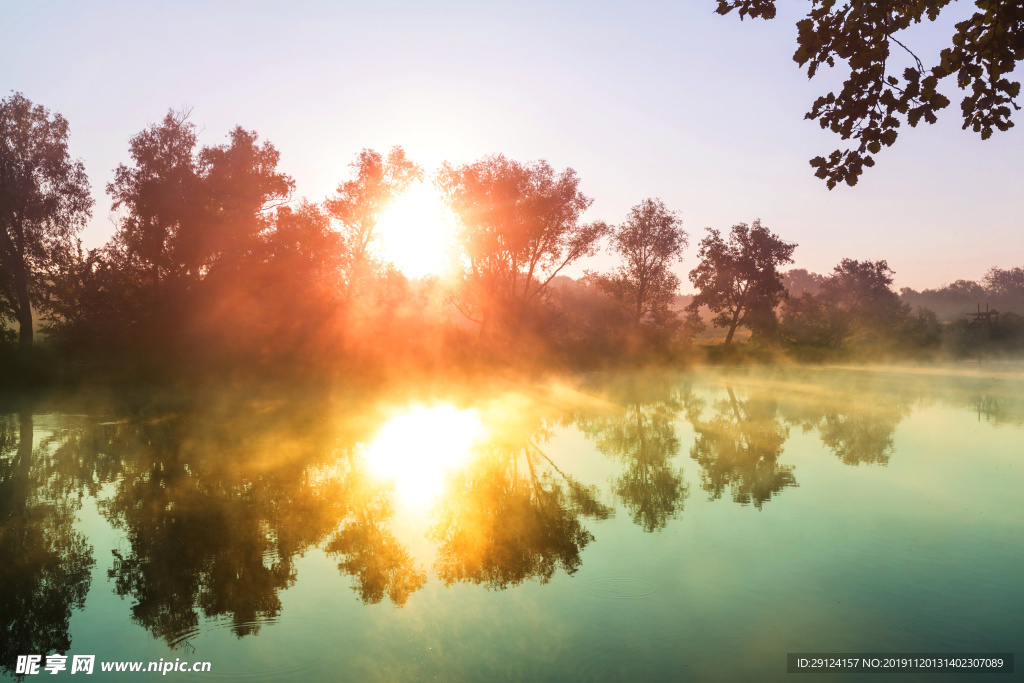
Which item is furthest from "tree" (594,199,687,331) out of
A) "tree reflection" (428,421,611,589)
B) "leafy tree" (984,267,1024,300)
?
"leafy tree" (984,267,1024,300)

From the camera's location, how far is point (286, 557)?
7488mm

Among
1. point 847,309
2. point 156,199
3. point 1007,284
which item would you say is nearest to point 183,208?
point 156,199

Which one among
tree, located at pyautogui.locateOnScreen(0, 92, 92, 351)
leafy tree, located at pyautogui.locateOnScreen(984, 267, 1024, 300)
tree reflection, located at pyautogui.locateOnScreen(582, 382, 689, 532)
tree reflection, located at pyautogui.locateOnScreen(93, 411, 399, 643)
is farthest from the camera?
leafy tree, located at pyautogui.locateOnScreen(984, 267, 1024, 300)

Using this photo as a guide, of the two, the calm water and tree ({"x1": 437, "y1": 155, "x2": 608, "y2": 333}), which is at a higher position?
tree ({"x1": 437, "y1": 155, "x2": 608, "y2": 333})

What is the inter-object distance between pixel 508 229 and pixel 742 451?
28.0 m

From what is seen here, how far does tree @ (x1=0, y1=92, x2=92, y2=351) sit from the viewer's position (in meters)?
28.6

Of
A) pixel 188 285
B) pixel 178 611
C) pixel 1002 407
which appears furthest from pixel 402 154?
pixel 178 611

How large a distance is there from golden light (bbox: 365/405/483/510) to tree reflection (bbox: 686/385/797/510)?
199 inches

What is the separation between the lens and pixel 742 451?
46.1 feet

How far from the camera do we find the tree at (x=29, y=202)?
28562 mm

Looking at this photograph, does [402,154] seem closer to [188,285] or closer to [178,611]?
[188,285]

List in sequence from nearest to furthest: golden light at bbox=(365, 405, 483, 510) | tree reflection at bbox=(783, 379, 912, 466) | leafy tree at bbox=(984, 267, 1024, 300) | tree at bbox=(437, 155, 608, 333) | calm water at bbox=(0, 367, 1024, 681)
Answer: calm water at bbox=(0, 367, 1024, 681) → golden light at bbox=(365, 405, 483, 510) → tree reflection at bbox=(783, 379, 912, 466) → tree at bbox=(437, 155, 608, 333) → leafy tree at bbox=(984, 267, 1024, 300)

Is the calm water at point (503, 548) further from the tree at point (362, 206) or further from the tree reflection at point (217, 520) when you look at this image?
the tree at point (362, 206)

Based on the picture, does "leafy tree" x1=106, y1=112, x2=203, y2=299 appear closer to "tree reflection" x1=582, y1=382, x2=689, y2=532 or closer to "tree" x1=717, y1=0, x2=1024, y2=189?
"tree reflection" x1=582, y1=382, x2=689, y2=532
